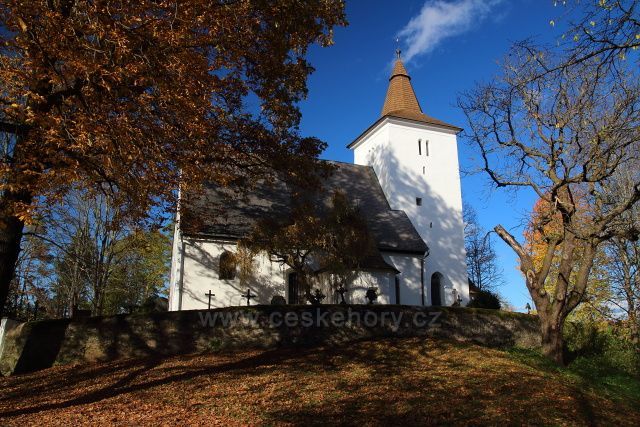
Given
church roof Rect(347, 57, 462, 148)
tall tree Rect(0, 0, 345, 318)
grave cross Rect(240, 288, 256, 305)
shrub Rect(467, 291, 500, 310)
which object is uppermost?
church roof Rect(347, 57, 462, 148)

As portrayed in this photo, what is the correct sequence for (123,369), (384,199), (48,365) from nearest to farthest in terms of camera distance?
(123,369) < (48,365) < (384,199)

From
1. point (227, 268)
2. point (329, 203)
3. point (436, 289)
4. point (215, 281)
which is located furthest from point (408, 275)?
point (215, 281)

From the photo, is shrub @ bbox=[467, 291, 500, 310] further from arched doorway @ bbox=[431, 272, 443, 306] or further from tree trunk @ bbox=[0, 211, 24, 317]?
tree trunk @ bbox=[0, 211, 24, 317]

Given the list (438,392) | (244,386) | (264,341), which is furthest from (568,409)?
(264,341)

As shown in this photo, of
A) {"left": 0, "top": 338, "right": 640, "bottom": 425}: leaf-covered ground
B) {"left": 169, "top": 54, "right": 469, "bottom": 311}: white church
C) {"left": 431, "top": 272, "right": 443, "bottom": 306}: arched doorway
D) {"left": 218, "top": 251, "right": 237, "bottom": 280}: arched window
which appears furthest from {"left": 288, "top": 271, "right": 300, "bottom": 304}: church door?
{"left": 431, "top": 272, "right": 443, "bottom": 306}: arched doorway

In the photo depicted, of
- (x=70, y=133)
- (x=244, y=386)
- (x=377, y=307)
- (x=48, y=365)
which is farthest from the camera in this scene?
(x=377, y=307)

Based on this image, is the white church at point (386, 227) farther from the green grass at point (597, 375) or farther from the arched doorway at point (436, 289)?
the green grass at point (597, 375)

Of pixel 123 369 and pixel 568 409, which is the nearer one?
pixel 568 409

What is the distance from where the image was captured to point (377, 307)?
51.1ft

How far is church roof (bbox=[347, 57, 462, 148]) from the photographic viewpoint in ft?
102

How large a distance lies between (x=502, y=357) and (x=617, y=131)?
21.1 ft

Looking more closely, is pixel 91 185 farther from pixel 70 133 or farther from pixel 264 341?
pixel 264 341

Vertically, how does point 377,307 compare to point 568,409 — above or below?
above

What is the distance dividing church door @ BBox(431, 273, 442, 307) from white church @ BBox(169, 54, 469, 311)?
0.06 meters
